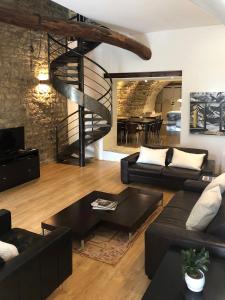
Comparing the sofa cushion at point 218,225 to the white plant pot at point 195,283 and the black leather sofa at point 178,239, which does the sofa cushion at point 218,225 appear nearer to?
the black leather sofa at point 178,239

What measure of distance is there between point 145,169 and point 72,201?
4.96ft

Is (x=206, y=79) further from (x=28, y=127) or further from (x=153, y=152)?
(x=28, y=127)

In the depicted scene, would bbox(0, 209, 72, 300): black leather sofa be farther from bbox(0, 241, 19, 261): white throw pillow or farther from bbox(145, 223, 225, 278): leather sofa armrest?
bbox(145, 223, 225, 278): leather sofa armrest

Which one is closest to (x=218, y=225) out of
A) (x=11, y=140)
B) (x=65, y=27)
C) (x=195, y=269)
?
(x=195, y=269)

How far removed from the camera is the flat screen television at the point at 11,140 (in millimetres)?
5520

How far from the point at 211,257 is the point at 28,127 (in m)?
5.52

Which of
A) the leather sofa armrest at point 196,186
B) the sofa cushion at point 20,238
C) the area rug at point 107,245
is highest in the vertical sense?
the leather sofa armrest at point 196,186

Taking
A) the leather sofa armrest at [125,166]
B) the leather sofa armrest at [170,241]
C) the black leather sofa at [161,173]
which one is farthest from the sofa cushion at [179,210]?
the leather sofa armrest at [125,166]

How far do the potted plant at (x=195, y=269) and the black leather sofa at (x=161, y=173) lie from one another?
9.98 feet

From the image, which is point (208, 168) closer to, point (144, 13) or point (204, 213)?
point (204, 213)

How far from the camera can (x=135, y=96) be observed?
11.2 m

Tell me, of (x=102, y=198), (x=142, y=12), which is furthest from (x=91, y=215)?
(x=142, y=12)

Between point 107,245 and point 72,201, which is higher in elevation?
point 72,201

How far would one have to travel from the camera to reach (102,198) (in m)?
4.04
